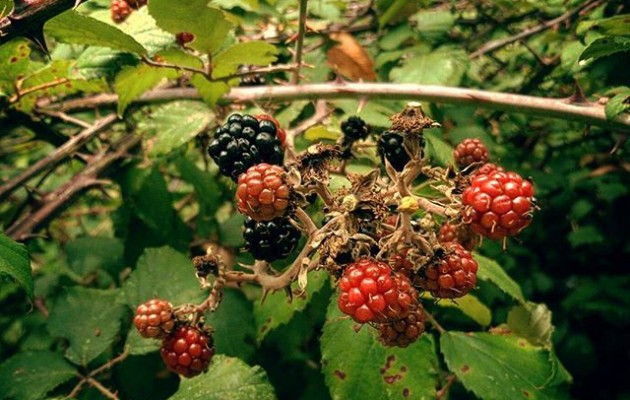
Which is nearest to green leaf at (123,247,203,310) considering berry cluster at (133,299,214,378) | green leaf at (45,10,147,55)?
berry cluster at (133,299,214,378)

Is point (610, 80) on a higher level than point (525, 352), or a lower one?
higher

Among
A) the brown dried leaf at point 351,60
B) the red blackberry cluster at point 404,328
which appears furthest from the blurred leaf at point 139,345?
the brown dried leaf at point 351,60

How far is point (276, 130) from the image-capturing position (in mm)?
1250

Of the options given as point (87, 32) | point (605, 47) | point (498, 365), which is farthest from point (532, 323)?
point (87, 32)

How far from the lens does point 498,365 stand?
4.76 ft

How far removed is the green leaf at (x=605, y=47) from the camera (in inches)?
52.2

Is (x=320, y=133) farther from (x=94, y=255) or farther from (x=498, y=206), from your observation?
(x=94, y=255)

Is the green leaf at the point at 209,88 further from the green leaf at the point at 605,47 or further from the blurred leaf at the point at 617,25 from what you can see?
the blurred leaf at the point at 617,25

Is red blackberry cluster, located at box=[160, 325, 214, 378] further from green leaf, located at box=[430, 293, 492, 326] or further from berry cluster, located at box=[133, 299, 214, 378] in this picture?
green leaf, located at box=[430, 293, 492, 326]

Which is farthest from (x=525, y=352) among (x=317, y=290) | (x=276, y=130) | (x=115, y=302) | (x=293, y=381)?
(x=115, y=302)

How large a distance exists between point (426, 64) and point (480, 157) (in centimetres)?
84

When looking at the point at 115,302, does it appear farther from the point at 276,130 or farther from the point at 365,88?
the point at 365,88

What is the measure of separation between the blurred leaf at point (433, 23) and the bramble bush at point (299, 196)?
1 centimetres

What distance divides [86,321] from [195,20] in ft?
3.08
